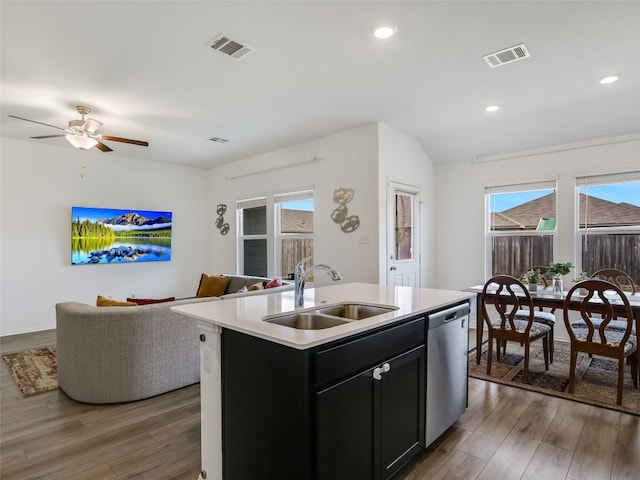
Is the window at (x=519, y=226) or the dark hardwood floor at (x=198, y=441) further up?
the window at (x=519, y=226)

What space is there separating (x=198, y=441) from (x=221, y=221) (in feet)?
16.3

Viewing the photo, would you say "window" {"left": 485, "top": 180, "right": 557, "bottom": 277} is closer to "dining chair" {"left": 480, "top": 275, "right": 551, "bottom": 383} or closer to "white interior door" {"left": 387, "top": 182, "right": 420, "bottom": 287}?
"white interior door" {"left": 387, "top": 182, "right": 420, "bottom": 287}

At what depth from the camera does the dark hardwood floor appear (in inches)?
79.4

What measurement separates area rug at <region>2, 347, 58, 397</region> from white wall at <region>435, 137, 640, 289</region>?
4957 millimetres

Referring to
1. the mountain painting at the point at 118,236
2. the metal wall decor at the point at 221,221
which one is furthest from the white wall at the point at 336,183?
the mountain painting at the point at 118,236

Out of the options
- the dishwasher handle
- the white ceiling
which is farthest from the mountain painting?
the dishwasher handle

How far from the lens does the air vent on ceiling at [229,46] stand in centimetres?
259

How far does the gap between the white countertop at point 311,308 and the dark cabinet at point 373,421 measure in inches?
8.6

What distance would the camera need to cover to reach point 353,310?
2.32 m

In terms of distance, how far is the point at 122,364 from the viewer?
9.34 feet

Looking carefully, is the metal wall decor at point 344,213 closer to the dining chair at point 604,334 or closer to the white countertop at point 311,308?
the white countertop at point 311,308

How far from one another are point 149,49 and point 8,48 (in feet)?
3.40

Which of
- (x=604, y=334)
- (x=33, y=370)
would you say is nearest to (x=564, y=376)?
(x=604, y=334)

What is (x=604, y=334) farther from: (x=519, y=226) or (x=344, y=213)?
(x=344, y=213)
